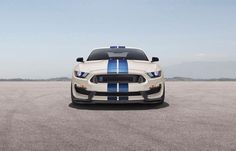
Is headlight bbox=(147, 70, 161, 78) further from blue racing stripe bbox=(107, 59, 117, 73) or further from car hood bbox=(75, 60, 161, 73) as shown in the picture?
blue racing stripe bbox=(107, 59, 117, 73)

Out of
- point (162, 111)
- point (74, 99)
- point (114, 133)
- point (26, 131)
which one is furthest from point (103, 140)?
point (74, 99)

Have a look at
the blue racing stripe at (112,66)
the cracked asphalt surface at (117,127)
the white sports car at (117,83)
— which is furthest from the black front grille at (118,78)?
the cracked asphalt surface at (117,127)

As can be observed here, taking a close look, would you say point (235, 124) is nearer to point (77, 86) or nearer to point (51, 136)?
point (51, 136)

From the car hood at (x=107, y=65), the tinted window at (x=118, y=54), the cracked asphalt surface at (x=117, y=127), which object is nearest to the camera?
the cracked asphalt surface at (x=117, y=127)

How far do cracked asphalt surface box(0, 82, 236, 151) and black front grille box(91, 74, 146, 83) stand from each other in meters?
0.58

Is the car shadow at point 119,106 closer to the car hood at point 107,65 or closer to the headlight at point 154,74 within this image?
the headlight at point 154,74

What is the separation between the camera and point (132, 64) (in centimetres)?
824

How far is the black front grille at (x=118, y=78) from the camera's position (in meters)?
7.85

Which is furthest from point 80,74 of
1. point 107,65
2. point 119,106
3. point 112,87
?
point 119,106

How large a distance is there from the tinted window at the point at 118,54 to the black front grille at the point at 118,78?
1.40 meters

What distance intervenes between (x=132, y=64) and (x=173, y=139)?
11.8 ft

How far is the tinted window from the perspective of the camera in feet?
31.1

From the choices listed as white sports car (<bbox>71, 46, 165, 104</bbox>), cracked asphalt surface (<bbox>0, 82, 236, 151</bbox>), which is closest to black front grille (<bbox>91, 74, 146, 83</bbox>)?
white sports car (<bbox>71, 46, 165, 104</bbox>)

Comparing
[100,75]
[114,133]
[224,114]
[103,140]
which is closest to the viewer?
[103,140]
